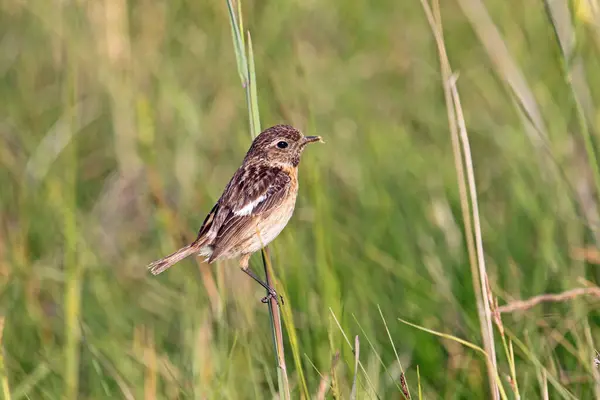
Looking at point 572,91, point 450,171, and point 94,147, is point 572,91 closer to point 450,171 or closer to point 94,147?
point 450,171

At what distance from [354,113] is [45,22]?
2376 millimetres

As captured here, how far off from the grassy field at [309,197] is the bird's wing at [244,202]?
0.12m

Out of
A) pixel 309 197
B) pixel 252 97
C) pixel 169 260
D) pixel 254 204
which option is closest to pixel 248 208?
pixel 254 204

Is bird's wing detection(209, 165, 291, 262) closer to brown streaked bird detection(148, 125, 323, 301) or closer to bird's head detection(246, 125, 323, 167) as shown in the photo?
brown streaked bird detection(148, 125, 323, 301)

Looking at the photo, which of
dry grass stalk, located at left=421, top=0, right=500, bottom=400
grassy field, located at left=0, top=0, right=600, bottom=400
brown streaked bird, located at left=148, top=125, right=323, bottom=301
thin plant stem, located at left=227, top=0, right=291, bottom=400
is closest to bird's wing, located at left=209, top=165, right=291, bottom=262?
brown streaked bird, located at left=148, top=125, right=323, bottom=301

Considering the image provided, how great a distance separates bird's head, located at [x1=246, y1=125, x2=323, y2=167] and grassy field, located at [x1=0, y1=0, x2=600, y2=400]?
0.06 meters

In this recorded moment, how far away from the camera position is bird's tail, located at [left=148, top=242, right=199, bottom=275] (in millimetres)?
3381

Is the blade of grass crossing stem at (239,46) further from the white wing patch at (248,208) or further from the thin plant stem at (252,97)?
the white wing patch at (248,208)

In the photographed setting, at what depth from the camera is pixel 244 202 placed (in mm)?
3627

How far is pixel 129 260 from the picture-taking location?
5.66 meters

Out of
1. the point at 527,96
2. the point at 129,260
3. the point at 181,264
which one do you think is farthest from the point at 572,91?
the point at 129,260

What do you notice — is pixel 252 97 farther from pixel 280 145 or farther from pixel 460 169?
pixel 280 145

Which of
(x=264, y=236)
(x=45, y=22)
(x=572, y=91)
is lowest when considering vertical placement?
(x=264, y=236)

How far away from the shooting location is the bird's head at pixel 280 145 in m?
3.84
